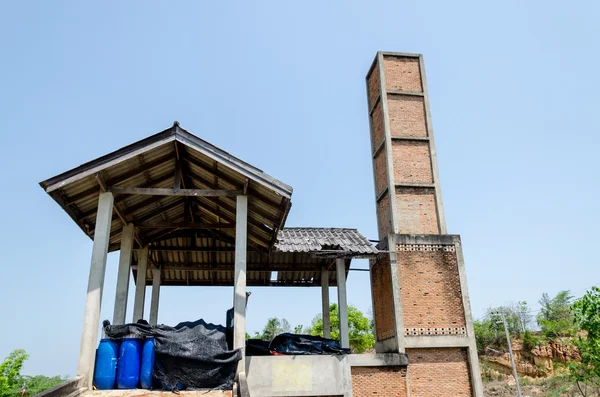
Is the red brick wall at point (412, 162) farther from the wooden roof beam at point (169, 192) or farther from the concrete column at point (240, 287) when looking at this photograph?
the wooden roof beam at point (169, 192)

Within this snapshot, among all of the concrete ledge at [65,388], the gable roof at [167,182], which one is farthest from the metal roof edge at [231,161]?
the concrete ledge at [65,388]

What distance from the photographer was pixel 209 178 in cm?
1068

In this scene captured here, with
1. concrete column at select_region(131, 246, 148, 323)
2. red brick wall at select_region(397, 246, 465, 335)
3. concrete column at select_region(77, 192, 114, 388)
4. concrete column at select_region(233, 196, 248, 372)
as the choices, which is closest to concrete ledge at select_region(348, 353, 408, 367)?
red brick wall at select_region(397, 246, 465, 335)

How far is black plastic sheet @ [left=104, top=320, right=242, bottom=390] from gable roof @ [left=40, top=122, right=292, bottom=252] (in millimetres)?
2937

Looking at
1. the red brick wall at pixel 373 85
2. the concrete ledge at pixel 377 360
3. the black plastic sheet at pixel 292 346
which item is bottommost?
the concrete ledge at pixel 377 360

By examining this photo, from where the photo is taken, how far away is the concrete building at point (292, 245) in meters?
9.23

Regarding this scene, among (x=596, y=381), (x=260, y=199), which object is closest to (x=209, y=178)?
(x=260, y=199)

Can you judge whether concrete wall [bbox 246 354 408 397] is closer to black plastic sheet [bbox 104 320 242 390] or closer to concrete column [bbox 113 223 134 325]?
black plastic sheet [bbox 104 320 242 390]

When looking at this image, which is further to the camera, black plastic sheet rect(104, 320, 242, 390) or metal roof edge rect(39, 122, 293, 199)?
metal roof edge rect(39, 122, 293, 199)

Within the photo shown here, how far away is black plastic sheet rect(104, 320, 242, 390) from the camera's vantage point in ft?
25.8

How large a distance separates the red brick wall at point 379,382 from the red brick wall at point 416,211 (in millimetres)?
4568

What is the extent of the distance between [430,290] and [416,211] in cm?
271

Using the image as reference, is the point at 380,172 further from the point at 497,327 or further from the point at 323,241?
the point at 497,327

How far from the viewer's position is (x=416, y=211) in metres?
14.7
